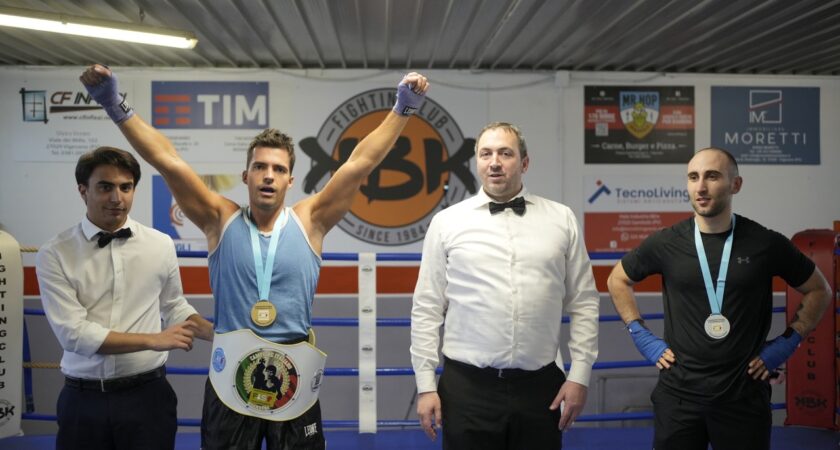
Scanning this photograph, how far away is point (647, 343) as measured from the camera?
2.32 meters

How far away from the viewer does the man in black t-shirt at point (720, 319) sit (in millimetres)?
2102

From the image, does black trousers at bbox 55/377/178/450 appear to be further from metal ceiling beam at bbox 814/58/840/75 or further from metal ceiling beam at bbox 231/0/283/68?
metal ceiling beam at bbox 814/58/840/75

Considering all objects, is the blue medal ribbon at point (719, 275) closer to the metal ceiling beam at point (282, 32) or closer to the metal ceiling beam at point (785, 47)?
the metal ceiling beam at point (785, 47)

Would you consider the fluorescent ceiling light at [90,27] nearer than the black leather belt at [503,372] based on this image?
No

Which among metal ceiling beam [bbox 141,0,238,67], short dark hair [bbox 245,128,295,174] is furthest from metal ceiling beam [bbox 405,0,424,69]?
short dark hair [bbox 245,128,295,174]

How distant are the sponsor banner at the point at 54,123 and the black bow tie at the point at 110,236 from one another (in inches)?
126

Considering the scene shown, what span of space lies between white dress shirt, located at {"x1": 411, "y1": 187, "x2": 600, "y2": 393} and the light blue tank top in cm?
42

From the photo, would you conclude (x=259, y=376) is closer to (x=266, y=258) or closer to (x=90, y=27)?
(x=266, y=258)

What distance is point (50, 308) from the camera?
2.04 metres

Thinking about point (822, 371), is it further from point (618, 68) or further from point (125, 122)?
point (125, 122)

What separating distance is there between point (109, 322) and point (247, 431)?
0.70 metres

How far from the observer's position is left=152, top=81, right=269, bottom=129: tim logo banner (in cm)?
489

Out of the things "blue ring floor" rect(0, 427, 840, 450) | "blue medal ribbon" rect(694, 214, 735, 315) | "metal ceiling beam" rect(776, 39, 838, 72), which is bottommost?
"blue ring floor" rect(0, 427, 840, 450)

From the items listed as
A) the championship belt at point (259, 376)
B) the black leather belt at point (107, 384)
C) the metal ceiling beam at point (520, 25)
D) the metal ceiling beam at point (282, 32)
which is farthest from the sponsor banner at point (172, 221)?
the championship belt at point (259, 376)
